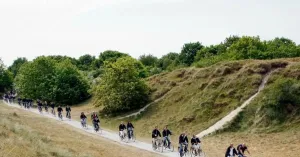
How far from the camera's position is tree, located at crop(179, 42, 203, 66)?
115m

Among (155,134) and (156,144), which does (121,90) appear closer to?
(156,144)

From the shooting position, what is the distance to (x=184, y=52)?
384 ft

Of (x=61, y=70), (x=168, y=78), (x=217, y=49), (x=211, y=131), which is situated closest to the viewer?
(x=211, y=131)

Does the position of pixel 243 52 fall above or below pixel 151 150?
above

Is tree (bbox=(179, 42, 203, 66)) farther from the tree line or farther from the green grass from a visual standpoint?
the green grass

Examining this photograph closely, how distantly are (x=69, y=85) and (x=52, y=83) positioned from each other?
123 inches

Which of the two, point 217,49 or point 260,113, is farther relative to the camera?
point 217,49

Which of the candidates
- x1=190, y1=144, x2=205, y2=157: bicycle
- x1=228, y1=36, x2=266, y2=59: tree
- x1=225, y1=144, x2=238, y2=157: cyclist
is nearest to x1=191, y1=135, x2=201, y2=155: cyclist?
x1=190, y1=144, x2=205, y2=157: bicycle

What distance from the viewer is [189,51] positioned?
117 metres

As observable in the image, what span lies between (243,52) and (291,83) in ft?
109

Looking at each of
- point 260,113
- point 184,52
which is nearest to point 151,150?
point 260,113

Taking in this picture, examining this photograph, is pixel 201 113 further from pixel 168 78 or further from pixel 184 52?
pixel 184 52

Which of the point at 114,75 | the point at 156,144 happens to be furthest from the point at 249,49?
the point at 156,144

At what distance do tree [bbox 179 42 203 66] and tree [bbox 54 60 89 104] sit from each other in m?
40.3
